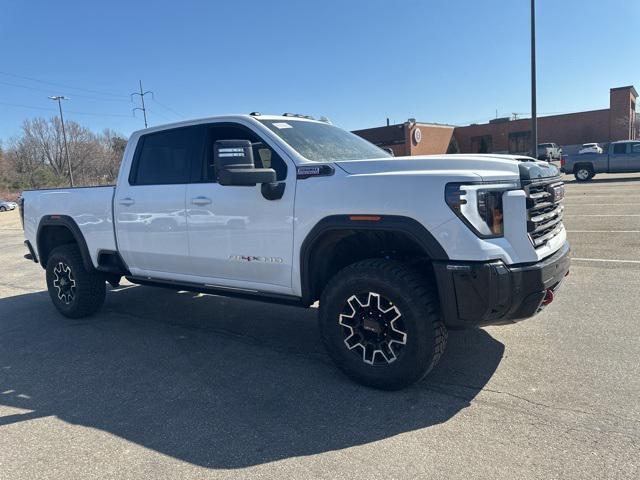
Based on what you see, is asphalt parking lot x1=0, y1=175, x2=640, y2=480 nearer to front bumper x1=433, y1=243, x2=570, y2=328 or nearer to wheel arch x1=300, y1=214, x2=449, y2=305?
front bumper x1=433, y1=243, x2=570, y2=328

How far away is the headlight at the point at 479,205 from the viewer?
315cm

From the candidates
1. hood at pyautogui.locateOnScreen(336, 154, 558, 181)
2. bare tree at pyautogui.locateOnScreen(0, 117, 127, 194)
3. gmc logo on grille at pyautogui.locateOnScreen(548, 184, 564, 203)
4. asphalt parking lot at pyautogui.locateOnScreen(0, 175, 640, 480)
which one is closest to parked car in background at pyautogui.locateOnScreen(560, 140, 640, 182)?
asphalt parking lot at pyautogui.locateOnScreen(0, 175, 640, 480)

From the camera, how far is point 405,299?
133 inches

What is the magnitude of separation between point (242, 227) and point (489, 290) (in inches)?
81.4

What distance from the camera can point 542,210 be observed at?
3.59 m

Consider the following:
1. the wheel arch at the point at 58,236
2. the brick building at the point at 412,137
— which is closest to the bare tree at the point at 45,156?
the brick building at the point at 412,137

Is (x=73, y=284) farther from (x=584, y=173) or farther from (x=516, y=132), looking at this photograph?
(x=516, y=132)

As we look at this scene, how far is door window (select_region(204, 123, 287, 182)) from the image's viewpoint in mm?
4059

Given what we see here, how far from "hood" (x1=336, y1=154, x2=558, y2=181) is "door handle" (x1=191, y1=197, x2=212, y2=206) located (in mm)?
1343

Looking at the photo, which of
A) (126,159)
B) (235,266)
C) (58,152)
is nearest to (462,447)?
(235,266)

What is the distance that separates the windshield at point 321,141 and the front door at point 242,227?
21 centimetres

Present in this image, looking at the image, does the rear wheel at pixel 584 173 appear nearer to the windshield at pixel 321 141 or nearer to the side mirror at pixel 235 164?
the windshield at pixel 321 141

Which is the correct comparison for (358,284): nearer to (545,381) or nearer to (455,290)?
(455,290)

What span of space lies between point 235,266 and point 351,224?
130cm
